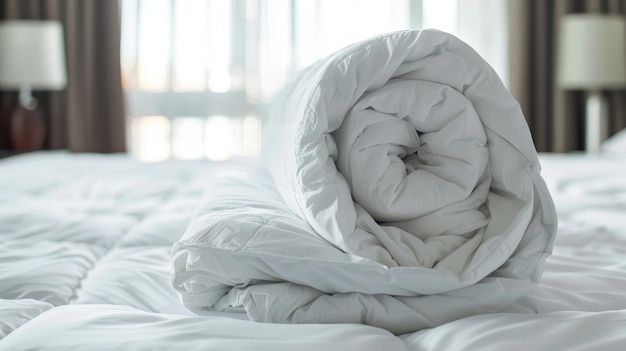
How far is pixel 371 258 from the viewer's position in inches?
28.2

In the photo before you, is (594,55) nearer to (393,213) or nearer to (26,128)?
(26,128)

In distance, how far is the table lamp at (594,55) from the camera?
11.0ft

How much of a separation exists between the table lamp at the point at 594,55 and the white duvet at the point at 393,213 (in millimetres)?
2737

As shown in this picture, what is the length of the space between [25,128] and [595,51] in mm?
2726

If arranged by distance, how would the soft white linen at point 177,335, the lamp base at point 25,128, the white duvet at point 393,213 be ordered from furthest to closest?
the lamp base at point 25,128, the white duvet at point 393,213, the soft white linen at point 177,335

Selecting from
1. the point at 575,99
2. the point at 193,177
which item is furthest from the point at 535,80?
the point at 193,177

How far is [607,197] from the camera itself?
1589mm

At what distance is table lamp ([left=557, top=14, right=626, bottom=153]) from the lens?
3346mm

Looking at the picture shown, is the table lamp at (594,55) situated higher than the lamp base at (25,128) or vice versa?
the table lamp at (594,55)

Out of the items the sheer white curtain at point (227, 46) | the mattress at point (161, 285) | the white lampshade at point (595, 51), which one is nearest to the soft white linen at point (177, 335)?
the mattress at point (161, 285)

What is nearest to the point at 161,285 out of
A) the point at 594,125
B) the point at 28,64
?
the point at 28,64

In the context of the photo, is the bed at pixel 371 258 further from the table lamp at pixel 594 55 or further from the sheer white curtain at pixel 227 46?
the sheer white curtain at pixel 227 46

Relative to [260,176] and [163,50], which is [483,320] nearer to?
[260,176]

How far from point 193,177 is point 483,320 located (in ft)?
4.64
